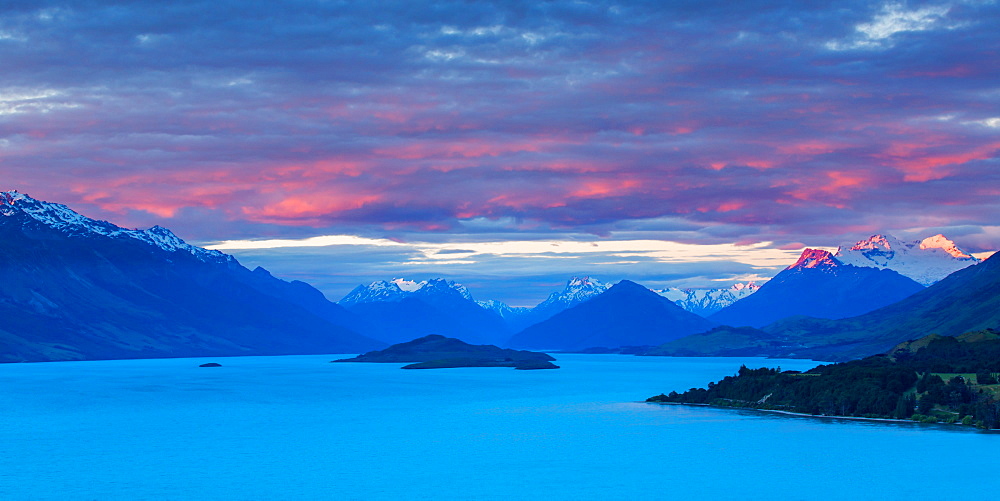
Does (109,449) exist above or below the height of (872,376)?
below

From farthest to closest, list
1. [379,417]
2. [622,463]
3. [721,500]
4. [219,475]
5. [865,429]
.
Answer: [379,417]
[865,429]
[622,463]
[219,475]
[721,500]

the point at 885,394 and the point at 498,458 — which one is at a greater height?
the point at 885,394

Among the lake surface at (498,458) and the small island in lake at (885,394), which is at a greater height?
the small island in lake at (885,394)

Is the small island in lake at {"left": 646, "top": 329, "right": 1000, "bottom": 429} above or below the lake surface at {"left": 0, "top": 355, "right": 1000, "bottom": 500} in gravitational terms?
above

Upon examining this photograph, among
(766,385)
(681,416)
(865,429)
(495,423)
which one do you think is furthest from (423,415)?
(865,429)

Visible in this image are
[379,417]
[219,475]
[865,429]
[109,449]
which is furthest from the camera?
[379,417]

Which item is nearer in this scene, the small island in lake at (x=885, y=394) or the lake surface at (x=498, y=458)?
the lake surface at (x=498, y=458)

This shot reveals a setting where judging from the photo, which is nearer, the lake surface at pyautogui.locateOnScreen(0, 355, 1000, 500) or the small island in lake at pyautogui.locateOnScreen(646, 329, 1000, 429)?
the lake surface at pyautogui.locateOnScreen(0, 355, 1000, 500)

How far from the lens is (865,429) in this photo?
487ft

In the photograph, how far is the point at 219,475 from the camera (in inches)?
4264

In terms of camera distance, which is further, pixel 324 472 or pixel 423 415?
pixel 423 415

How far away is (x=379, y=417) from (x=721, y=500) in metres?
99.3

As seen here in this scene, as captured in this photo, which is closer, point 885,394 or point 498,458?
point 498,458

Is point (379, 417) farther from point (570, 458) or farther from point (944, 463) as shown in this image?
point (944, 463)
